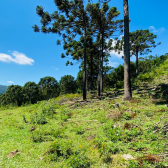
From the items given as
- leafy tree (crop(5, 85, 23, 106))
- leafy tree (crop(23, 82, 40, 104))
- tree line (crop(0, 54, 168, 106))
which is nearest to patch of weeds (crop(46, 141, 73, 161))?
tree line (crop(0, 54, 168, 106))

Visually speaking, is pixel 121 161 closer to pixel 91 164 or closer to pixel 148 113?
pixel 91 164

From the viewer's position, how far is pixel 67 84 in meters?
52.9

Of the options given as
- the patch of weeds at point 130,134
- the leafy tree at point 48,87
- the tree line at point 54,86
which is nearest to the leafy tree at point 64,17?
the patch of weeds at point 130,134

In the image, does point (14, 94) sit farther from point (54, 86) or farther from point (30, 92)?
point (54, 86)

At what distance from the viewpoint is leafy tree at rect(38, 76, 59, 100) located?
49062mm

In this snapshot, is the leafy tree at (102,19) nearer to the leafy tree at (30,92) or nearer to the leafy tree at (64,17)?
the leafy tree at (64,17)

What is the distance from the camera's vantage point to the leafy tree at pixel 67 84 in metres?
52.3

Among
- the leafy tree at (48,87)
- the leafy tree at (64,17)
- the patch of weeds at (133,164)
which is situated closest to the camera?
the patch of weeds at (133,164)

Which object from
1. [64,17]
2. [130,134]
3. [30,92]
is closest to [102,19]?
[64,17]

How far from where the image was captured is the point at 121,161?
2.16m

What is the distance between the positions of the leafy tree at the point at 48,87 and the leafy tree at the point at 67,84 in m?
2.89

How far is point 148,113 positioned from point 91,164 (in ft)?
10.3

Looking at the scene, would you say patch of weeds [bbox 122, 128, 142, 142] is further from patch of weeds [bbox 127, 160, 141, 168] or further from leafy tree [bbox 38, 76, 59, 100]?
leafy tree [bbox 38, 76, 59, 100]

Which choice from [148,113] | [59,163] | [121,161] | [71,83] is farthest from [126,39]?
[71,83]
